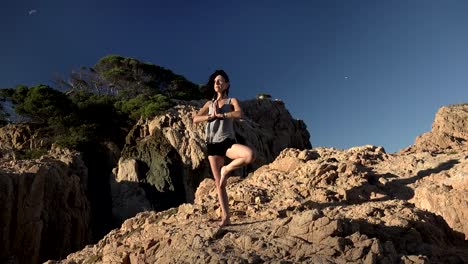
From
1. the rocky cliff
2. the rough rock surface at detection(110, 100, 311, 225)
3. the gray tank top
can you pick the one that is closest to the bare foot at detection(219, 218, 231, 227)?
the rocky cliff

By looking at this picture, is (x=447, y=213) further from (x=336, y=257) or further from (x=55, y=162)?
(x=55, y=162)

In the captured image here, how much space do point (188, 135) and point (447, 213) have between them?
25.4 m

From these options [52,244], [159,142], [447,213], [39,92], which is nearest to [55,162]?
[52,244]

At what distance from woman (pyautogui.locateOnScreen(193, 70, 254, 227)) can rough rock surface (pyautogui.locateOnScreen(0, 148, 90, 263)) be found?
45.9 ft

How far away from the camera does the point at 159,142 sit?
30.7 metres

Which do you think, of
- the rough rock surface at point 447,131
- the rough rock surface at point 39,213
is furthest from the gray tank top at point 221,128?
the rough rock surface at point 39,213

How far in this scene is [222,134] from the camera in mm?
5762

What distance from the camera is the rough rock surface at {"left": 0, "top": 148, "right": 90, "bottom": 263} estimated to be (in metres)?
16.7

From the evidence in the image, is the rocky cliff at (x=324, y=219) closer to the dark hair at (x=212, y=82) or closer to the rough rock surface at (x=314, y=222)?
the rough rock surface at (x=314, y=222)

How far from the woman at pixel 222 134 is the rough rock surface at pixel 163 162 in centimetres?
2194

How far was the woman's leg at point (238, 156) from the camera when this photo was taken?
18.0 ft

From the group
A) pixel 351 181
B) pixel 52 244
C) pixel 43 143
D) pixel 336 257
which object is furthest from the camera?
pixel 43 143

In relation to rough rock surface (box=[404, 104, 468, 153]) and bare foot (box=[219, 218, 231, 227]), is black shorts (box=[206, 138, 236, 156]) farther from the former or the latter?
rough rock surface (box=[404, 104, 468, 153])

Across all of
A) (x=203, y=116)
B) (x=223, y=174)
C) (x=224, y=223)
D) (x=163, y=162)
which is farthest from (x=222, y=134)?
(x=163, y=162)
